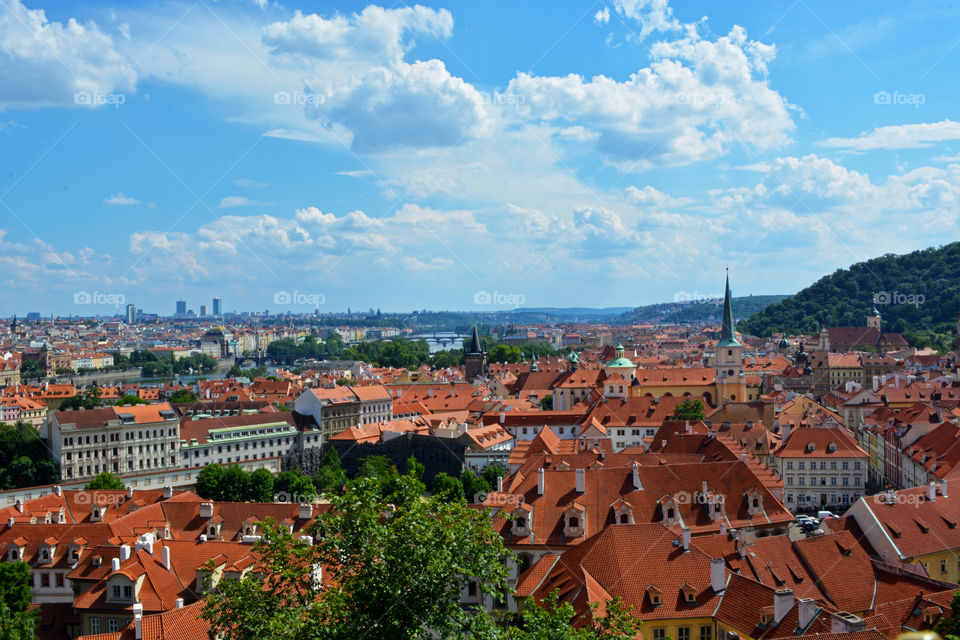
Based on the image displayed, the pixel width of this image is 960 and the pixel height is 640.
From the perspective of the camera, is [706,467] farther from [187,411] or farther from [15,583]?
[187,411]

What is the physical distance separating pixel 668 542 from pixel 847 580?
606 cm

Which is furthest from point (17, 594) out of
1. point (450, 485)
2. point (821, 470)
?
point (821, 470)

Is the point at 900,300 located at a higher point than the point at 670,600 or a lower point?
higher

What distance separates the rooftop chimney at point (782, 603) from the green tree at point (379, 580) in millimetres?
9144

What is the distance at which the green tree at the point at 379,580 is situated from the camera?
56.7 ft

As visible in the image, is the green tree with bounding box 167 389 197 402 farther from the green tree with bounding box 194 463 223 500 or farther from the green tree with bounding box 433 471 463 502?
the green tree with bounding box 433 471 463 502

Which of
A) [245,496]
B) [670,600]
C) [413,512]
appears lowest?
[245,496]

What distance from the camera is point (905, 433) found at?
59.2 meters

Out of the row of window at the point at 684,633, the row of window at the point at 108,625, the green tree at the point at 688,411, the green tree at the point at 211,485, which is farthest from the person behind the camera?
the green tree at the point at 688,411

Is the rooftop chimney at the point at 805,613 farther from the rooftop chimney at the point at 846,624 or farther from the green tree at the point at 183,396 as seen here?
the green tree at the point at 183,396

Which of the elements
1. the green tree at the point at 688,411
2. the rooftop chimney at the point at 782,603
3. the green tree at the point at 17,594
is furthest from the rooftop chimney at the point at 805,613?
the green tree at the point at 688,411

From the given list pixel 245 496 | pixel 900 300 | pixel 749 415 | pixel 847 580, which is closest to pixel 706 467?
pixel 847 580

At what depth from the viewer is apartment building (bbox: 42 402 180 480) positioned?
7388 cm

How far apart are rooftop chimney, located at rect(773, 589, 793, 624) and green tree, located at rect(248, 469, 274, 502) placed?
151 ft
